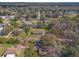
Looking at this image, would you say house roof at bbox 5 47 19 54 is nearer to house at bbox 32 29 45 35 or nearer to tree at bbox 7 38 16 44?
tree at bbox 7 38 16 44

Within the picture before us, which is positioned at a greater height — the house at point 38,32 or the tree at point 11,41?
the house at point 38,32

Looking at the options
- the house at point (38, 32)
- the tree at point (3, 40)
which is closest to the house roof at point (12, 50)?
the tree at point (3, 40)

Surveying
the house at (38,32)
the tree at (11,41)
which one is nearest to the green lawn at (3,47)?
the tree at (11,41)

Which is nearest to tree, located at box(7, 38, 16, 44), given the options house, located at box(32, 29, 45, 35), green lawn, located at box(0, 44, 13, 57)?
green lawn, located at box(0, 44, 13, 57)

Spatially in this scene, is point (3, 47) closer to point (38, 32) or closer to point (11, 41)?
point (11, 41)

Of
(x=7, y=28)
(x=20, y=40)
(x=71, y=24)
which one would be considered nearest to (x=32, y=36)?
(x=20, y=40)

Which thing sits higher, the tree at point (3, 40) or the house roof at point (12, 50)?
the tree at point (3, 40)

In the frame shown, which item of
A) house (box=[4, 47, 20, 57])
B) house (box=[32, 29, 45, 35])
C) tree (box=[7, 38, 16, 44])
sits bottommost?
house (box=[4, 47, 20, 57])

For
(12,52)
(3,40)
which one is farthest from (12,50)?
(3,40)

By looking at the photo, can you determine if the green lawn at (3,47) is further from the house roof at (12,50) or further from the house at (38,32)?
the house at (38,32)

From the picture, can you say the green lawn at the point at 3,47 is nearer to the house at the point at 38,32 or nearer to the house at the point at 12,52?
the house at the point at 12,52

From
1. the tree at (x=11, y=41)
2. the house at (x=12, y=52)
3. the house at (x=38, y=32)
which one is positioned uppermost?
the house at (x=38, y=32)
